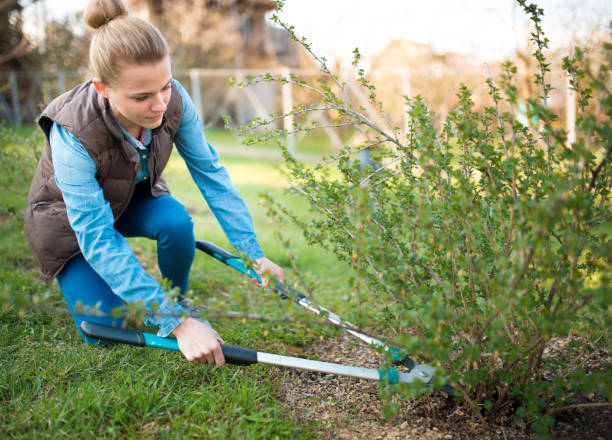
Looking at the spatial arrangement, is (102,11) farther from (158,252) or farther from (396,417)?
(396,417)

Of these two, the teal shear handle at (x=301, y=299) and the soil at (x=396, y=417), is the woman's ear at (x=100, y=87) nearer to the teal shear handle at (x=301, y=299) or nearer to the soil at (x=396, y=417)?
the teal shear handle at (x=301, y=299)

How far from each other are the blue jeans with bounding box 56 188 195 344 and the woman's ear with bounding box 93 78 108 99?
0.71 metres

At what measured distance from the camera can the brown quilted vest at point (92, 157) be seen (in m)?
2.03

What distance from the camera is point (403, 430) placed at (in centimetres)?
174

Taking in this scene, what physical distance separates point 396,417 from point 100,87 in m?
1.70

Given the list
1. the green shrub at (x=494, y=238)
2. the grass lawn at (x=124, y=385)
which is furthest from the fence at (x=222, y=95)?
the green shrub at (x=494, y=238)

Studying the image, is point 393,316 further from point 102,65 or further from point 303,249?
point 303,249

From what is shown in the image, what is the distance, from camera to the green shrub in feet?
4.25

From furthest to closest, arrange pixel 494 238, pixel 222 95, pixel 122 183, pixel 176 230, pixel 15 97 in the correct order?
pixel 222 95 → pixel 15 97 → pixel 176 230 → pixel 122 183 → pixel 494 238

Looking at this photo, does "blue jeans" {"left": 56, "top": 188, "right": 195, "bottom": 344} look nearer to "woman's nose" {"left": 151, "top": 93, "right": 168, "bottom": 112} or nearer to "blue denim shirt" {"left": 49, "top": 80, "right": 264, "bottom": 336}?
"blue denim shirt" {"left": 49, "top": 80, "right": 264, "bottom": 336}

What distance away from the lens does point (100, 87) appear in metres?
1.94

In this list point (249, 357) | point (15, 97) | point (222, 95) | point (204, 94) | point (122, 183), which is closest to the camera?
point (249, 357)

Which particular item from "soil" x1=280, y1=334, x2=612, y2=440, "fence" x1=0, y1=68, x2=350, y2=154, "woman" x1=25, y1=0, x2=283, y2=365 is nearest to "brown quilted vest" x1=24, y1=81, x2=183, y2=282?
"woman" x1=25, y1=0, x2=283, y2=365

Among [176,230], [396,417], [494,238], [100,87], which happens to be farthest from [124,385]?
[494,238]
